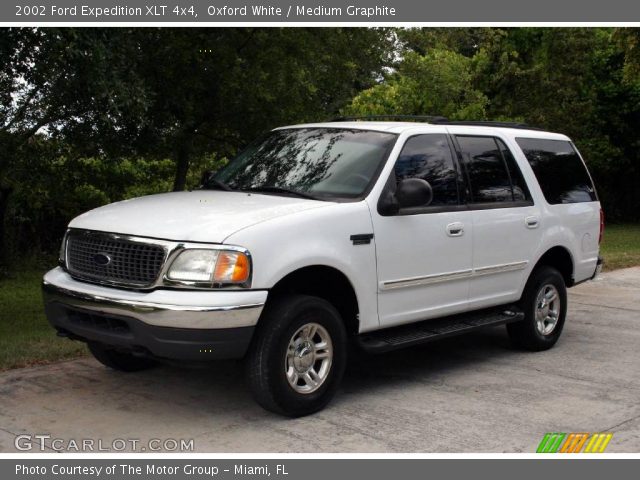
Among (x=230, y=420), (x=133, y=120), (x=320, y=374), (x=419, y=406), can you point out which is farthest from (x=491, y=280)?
(x=133, y=120)

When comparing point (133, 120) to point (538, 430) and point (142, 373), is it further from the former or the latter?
point (538, 430)

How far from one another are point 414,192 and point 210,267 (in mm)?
1727

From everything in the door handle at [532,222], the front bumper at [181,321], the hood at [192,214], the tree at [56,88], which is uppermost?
the tree at [56,88]

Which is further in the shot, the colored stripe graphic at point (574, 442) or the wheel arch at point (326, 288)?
the wheel arch at point (326, 288)

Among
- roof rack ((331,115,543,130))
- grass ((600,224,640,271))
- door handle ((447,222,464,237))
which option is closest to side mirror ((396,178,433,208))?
door handle ((447,222,464,237))

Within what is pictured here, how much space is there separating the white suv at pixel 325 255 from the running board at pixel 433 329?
0.7 inches

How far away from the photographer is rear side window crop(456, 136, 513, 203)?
293 inches

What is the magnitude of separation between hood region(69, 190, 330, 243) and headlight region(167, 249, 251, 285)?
9 cm

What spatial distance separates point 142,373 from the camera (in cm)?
707

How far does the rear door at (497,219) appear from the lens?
7.33 metres

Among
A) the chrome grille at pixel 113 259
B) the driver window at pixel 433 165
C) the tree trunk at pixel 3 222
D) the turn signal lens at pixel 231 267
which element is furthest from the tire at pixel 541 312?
the tree trunk at pixel 3 222

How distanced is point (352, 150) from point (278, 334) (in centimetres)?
182

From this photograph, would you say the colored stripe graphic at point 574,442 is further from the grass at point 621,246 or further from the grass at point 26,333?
the grass at point 621,246

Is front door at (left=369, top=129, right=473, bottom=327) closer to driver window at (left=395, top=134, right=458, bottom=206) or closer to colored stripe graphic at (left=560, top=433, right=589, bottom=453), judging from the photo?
driver window at (left=395, top=134, right=458, bottom=206)
